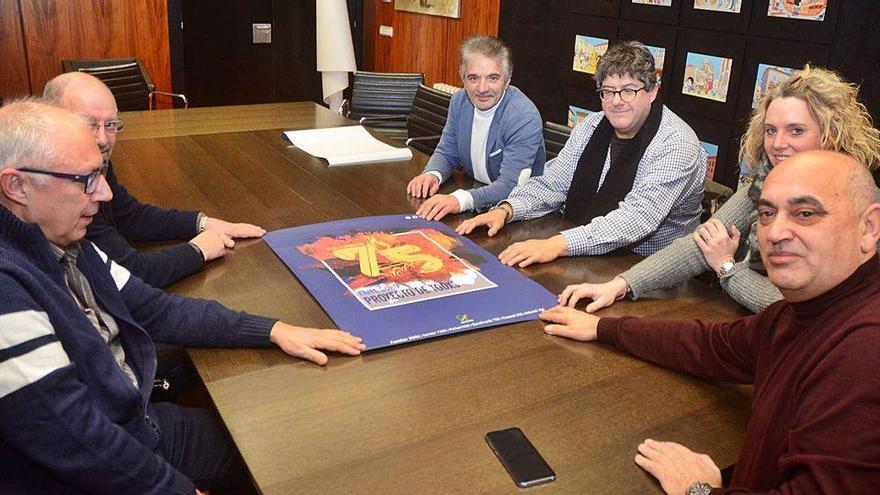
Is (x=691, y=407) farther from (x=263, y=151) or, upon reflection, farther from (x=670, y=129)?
(x=263, y=151)

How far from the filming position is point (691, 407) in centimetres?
122

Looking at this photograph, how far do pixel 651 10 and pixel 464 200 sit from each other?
7.30ft

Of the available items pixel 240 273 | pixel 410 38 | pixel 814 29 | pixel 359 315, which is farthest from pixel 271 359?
pixel 410 38

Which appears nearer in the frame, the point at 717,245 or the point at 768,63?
the point at 717,245

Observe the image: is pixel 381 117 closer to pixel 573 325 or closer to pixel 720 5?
pixel 720 5

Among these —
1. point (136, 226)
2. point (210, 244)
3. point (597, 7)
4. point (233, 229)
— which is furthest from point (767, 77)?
point (136, 226)

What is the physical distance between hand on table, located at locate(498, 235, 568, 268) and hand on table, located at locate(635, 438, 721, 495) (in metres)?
0.75

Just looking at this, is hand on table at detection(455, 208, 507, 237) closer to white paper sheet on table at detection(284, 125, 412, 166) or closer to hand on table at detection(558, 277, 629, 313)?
hand on table at detection(558, 277, 629, 313)

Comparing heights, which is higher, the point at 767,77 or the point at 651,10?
the point at 651,10

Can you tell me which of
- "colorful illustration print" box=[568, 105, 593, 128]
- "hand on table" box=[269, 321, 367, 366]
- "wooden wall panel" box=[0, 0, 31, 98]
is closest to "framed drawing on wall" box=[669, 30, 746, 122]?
"colorful illustration print" box=[568, 105, 593, 128]

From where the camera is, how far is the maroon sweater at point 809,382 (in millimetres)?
891

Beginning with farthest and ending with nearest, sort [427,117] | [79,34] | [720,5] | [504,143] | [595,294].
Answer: [79,34] < [427,117] < [720,5] < [504,143] < [595,294]

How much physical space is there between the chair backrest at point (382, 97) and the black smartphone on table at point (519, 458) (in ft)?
11.2

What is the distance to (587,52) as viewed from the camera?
4.26 metres
